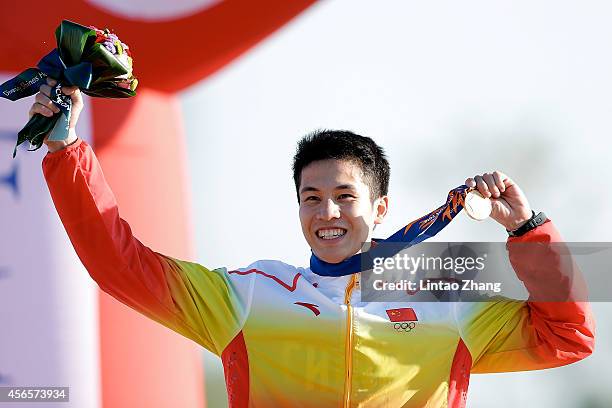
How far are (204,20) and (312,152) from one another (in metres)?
1.04

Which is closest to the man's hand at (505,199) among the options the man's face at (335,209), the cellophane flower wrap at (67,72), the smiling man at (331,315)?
the smiling man at (331,315)

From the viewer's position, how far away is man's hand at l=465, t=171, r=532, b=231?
2504 mm

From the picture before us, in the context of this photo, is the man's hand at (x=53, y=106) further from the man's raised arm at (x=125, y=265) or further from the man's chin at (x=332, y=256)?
the man's chin at (x=332, y=256)

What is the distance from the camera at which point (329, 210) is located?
256cm

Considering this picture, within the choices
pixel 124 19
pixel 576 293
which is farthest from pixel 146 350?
pixel 576 293

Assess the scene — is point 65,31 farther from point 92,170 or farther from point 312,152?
point 312,152

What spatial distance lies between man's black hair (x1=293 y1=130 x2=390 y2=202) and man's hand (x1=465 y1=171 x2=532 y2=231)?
1.03 feet

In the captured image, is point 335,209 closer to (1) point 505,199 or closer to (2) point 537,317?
(1) point 505,199

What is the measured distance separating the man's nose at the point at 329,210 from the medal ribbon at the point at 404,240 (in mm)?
133

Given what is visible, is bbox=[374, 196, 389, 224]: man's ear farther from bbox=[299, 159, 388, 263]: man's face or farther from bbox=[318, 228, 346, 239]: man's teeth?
bbox=[318, 228, 346, 239]: man's teeth

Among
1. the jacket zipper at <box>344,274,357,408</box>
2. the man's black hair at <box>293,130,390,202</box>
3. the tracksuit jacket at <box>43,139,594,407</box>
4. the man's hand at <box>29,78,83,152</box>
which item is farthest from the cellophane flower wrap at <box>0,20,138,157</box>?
the jacket zipper at <box>344,274,357,408</box>

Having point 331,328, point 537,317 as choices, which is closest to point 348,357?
point 331,328

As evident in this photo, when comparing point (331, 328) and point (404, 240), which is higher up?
point (404, 240)

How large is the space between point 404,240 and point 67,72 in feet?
3.13
